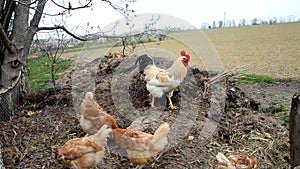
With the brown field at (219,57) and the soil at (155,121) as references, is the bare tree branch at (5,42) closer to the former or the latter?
the soil at (155,121)

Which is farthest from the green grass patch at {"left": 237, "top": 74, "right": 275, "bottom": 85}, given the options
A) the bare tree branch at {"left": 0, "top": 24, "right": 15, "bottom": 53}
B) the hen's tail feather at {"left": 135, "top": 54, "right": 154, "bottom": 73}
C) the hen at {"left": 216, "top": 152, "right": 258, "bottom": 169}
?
the bare tree branch at {"left": 0, "top": 24, "right": 15, "bottom": 53}

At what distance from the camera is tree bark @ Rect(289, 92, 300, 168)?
3461mm

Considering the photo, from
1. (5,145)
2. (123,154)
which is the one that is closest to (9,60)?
(5,145)

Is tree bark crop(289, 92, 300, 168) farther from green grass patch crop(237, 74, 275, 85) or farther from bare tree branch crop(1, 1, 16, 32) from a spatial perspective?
green grass patch crop(237, 74, 275, 85)

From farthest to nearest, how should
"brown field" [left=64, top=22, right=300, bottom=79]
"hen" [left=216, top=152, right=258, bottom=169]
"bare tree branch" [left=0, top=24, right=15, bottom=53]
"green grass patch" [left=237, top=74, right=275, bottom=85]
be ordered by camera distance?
1. "green grass patch" [left=237, top=74, right=275, bottom=85]
2. "brown field" [left=64, top=22, right=300, bottom=79]
3. "bare tree branch" [left=0, top=24, right=15, bottom=53]
4. "hen" [left=216, top=152, right=258, bottom=169]

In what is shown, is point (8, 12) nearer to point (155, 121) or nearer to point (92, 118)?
point (92, 118)

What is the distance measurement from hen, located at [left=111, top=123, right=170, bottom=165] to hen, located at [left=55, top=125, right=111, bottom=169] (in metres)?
0.33

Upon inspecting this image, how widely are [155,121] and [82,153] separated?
1.44 meters

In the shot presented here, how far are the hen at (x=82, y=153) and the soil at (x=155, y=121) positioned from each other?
34cm

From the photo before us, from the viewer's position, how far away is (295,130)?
3.54 m

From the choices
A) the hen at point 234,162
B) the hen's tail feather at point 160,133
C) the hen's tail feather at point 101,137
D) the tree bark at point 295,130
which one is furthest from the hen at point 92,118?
the tree bark at point 295,130

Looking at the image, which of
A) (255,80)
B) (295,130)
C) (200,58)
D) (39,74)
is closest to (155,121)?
(295,130)

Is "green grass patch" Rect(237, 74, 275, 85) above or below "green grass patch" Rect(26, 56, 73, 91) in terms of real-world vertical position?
below

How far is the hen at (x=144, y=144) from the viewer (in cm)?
404
